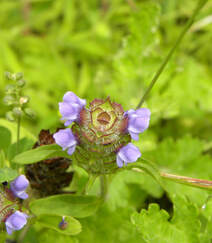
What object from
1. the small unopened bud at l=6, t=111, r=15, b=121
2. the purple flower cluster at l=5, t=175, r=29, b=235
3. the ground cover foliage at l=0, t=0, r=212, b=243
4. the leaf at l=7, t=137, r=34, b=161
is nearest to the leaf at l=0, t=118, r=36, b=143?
the ground cover foliage at l=0, t=0, r=212, b=243

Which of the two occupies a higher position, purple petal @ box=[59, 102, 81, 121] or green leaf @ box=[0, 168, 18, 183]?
purple petal @ box=[59, 102, 81, 121]

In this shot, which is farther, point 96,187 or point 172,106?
point 172,106

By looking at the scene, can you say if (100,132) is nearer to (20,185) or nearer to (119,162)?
(119,162)

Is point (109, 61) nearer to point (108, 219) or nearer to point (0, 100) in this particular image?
point (0, 100)

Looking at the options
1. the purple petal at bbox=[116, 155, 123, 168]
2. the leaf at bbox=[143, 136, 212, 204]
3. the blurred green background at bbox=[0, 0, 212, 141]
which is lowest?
the purple petal at bbox=[116, 155, 123, 168]

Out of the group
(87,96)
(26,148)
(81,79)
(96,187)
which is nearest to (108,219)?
(96,187)

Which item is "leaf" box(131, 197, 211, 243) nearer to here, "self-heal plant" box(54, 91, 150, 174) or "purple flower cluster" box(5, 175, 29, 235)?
"self-heal plant" box(54, 91, 150, 174)
